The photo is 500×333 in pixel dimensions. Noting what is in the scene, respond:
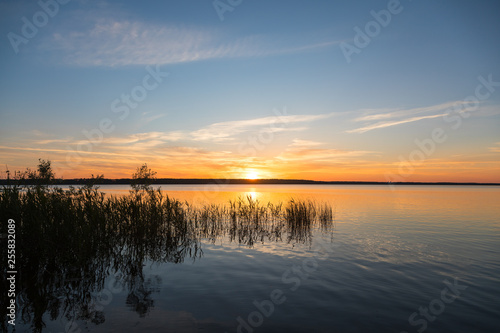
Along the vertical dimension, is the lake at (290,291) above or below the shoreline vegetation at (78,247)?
below

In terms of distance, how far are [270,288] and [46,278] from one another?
345 inches

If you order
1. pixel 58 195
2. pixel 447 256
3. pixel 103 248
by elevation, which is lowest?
pixel 447 256

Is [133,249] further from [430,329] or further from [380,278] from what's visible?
[430,329]

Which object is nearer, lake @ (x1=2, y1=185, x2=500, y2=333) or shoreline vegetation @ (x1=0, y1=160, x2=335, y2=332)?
lake @ (x1=2, y1=185, x2=500, y2=333)

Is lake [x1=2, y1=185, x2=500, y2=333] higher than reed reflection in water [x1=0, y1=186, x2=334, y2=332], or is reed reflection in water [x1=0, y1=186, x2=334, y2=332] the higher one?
reed reflection in water [x1=0, y1=186, x2=334, y2=332]

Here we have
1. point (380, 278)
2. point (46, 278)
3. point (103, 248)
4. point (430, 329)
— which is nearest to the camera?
point (430, 329)

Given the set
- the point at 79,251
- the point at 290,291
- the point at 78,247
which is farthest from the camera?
the point at 78,247

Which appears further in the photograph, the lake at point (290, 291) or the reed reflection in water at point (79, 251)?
the reed reflection in water at point (79, 251)

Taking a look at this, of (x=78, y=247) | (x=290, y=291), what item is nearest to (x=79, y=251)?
(x=78, y=247)

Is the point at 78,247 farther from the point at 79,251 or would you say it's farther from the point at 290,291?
the point at 290,291

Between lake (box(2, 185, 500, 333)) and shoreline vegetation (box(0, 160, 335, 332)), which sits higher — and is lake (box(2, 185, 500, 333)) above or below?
below

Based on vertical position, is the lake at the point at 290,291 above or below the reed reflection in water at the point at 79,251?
below

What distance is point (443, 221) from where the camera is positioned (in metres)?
30.2

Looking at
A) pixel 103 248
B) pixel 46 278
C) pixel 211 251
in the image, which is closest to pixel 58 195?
pixel 103 248
